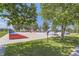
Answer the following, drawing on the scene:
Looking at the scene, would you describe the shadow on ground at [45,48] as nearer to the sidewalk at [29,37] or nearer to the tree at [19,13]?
the sidewalk at [29,37]

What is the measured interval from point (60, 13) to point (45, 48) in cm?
35

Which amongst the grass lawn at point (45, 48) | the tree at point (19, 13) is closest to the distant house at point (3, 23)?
the tree at point (19, 13)

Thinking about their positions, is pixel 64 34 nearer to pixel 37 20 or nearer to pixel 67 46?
pixel 67 46

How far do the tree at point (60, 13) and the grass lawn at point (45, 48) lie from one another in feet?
0.26

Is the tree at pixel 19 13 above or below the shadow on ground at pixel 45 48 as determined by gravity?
above

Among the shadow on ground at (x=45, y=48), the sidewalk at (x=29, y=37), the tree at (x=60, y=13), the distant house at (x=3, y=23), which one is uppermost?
the tree at (x=60, y=13)

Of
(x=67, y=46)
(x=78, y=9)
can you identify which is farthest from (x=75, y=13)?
(x=67, y=46)

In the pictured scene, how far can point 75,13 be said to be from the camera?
1.69 m

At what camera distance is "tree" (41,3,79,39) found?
168cm

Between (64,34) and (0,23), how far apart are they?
1.96 ft

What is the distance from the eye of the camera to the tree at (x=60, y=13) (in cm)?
168

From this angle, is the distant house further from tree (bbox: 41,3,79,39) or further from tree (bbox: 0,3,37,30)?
tree (bbox: 41,3,79,39)

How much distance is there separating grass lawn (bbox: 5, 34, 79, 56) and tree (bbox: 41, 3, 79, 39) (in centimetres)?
8

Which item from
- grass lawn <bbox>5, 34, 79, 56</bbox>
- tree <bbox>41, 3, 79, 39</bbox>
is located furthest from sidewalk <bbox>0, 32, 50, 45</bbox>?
tree <bbox>41, 3, 79, 39</bbox>
